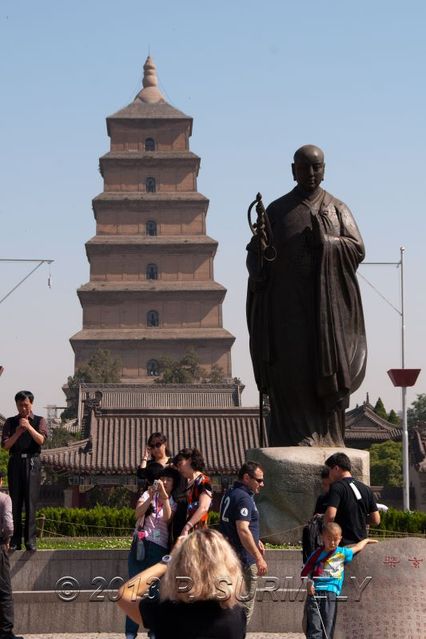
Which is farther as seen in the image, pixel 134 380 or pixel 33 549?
pixel 134 380

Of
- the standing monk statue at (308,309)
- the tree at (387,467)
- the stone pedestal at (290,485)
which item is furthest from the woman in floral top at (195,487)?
the tree at (387,467)

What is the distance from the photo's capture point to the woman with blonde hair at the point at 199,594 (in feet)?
13.4

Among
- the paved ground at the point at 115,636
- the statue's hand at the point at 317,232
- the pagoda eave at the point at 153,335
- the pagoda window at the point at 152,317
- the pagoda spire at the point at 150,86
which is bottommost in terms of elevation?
the paved ground at the point at 115,636

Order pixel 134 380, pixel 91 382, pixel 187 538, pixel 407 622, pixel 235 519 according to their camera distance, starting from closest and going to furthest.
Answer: pixel 187 538 < pixel 407 622 < pixel 235 519 < pixel 91 382 < pixel 134 380

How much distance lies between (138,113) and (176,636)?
2685 inches

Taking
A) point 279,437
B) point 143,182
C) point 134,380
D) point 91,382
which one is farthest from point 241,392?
point 279,437

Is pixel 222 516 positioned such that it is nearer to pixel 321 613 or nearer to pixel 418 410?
pixel 321 613

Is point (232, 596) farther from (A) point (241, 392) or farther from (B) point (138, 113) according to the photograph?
(B) point (138, 113)

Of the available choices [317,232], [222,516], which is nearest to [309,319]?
[317,232]

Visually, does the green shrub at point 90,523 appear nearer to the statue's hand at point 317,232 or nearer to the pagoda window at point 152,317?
the statue's hand at point 317,232

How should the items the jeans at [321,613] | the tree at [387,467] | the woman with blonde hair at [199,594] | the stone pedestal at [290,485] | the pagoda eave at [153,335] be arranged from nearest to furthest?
1. the woman with blonde hair at [199,594]
2. the jeans at [321,613]
3. the stone pedestal at [290,485]
4. the tree at [387,467]
5. the pagoda eave at [153,335]

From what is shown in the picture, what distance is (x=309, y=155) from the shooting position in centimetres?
968

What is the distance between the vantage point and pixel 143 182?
70.2 metres

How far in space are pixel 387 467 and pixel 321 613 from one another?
114ft
